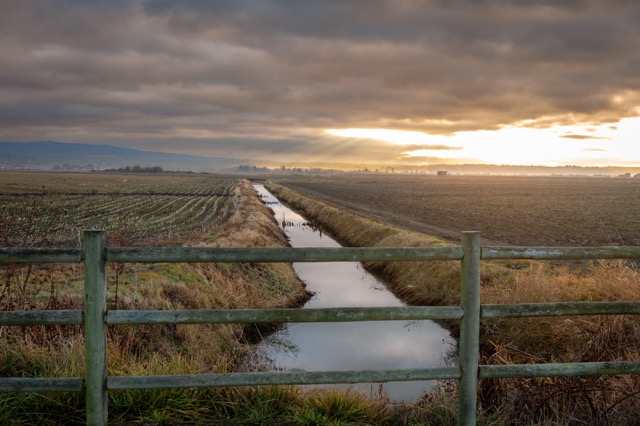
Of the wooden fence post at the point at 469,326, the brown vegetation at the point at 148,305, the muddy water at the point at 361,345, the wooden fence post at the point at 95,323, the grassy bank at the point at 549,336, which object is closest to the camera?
the wooden fence post at the point at 95,323

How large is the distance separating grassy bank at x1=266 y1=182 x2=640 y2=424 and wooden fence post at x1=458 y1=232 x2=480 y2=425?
0.66 m

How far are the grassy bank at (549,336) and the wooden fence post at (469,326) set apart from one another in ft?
2.17

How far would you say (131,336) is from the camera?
762 centimetres

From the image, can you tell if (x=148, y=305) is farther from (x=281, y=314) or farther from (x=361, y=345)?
(x=281, y=314)

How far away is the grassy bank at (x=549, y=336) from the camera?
5270 mm

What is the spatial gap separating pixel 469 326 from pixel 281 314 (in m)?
1.71

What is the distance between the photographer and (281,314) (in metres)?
4.30

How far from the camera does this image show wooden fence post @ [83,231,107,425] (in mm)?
4094

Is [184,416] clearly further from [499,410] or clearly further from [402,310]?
[499,410]

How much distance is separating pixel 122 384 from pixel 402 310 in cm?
254

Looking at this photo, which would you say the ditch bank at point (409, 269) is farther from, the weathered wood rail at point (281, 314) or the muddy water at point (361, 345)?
the weathered wood rail at point (281, 314)

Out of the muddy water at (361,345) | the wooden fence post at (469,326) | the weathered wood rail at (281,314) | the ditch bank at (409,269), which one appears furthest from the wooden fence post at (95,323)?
the ditch bank at (409,269)

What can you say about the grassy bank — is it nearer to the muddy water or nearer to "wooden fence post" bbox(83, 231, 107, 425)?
the muddy water

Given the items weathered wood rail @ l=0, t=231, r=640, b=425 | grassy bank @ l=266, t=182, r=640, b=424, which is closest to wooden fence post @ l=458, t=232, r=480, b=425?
weathered wood rail @ l=0, t=231, r=640, b=425
